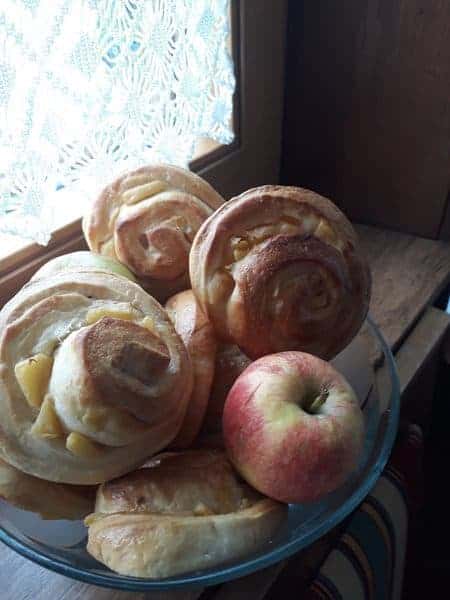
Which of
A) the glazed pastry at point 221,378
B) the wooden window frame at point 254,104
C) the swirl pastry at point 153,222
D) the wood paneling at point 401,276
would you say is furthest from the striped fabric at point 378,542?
the wooden window frame at point 254,104

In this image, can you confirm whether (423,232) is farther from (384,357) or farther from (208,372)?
(208,372)

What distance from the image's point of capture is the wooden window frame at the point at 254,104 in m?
0.89

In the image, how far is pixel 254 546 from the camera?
1.46ft

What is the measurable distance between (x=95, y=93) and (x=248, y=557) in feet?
1.64

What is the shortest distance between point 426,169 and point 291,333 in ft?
1.76

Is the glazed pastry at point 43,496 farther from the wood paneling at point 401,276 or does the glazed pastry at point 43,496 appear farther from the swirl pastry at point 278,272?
the wood paneling at point 401,276

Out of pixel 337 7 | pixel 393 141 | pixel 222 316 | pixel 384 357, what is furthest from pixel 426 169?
pixel 222 316

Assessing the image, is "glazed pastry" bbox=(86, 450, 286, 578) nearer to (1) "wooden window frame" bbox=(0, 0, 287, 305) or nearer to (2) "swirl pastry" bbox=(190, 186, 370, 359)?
(2) "swirl pastry" bbox=(190, 186, 370, 359)

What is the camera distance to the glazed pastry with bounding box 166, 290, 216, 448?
518mm

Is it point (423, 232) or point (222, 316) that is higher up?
point (222, 316)

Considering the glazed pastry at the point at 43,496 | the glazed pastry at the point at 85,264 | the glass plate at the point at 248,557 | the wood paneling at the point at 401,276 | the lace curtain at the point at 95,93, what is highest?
the lace curtain at the point at 95,93

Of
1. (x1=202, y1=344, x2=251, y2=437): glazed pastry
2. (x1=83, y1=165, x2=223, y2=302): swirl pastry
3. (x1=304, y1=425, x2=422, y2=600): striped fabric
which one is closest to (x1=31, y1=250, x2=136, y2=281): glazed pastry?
(x1=83, y1=165, x2=223, y2=302): swirl pastry

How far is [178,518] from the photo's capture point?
44 cm

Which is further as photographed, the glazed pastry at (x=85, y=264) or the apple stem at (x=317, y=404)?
the glazed pastry at (x=85, y=264)
